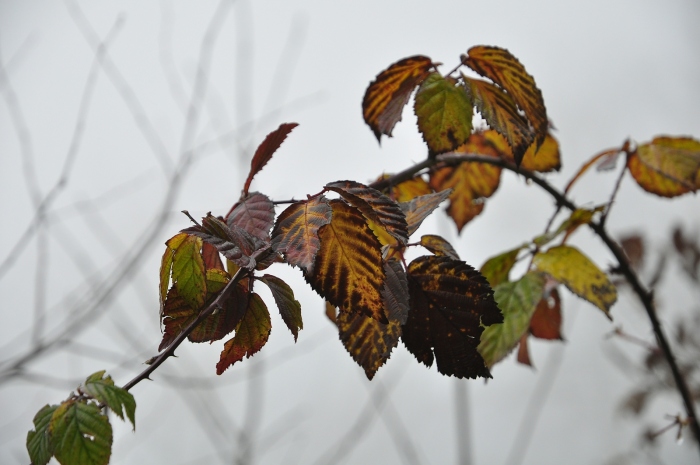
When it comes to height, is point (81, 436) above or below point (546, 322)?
above

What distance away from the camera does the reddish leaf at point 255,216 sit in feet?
1.08

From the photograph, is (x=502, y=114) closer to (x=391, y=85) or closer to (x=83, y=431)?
(x=391, y=85)

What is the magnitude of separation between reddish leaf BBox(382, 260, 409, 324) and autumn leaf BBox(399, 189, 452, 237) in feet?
0.09

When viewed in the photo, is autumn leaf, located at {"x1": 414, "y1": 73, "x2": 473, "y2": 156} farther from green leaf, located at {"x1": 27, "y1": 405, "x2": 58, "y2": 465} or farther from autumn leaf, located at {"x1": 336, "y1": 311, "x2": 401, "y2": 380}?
green leaf, located at {"x1": 27, "y1": 405, "x2": 58, "y2": 465}

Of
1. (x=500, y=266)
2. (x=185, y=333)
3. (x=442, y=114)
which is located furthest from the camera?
(x=500, y=266)

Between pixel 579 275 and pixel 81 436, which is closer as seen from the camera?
pixel 81 436

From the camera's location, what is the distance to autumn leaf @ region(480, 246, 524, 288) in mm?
522

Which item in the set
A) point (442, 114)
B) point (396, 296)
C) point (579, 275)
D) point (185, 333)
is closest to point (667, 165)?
point (579, 275)

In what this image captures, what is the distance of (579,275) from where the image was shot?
1.60 ft

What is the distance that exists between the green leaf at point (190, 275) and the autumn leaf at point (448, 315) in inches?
→ 4.7

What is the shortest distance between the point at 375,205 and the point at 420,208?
67mm

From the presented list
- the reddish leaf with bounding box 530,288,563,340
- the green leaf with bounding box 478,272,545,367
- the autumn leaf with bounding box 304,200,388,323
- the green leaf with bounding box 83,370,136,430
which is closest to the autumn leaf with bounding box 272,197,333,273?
the autumn leaf with bounding box 304,200,388,323

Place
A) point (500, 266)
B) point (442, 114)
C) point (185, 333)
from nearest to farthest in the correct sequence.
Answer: point (185, 333) → point (442, 114) → point (500, 266)

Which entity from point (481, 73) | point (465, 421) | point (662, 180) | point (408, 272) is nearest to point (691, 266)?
point (465, 421)
